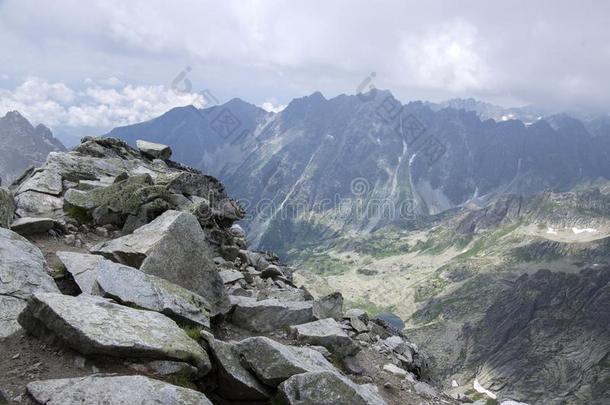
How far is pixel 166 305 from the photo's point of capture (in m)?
16.6

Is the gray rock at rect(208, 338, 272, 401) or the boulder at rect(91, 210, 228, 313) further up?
the boulder at rect(91, 210, 228, 313)

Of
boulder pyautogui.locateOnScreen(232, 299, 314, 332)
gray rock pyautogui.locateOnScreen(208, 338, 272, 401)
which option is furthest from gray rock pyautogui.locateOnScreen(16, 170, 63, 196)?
gray rock pyautogui.locateOnScreen(208, 338, 272, 401)

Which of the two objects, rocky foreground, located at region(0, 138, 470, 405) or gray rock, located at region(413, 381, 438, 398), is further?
gray rock, located at region(413, 381, 438, 398)

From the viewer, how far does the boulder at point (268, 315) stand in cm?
2194

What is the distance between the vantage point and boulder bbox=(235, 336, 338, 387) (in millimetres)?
14812

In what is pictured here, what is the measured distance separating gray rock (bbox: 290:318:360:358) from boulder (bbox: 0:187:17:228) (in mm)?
14592

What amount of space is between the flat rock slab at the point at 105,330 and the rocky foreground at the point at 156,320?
0.14ft

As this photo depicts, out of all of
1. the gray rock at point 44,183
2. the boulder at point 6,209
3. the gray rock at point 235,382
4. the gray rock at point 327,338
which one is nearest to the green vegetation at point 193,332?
the gray rock at point 235,382

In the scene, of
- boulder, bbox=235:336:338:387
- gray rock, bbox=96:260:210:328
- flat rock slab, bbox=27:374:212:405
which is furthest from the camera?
gray rock, bbox=96:260:210:328

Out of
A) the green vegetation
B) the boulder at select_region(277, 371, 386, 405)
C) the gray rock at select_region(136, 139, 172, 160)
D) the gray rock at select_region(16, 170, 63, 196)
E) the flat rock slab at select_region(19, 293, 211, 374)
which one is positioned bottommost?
the boulder at select_region(277, 371, 386, 405)

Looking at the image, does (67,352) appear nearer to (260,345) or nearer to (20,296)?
(20,296)

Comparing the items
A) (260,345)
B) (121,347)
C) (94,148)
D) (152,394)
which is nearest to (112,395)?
(152,394)

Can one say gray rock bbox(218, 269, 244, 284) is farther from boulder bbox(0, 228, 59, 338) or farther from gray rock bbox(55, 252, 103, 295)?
boulder bbox(0, 228, 59, 338)

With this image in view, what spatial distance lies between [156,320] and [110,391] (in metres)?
3.45
